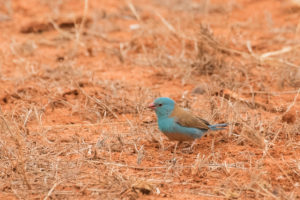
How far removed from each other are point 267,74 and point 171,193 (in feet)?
11.6

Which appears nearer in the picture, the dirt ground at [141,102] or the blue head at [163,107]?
the dirt ground at [141,102]

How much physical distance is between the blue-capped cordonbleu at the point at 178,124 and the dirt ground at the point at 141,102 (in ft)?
0.48

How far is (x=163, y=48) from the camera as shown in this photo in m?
7.84

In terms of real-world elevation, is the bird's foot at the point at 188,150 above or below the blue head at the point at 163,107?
below

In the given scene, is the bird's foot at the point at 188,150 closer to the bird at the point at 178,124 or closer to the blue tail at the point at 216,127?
the bird at the point at 178,124

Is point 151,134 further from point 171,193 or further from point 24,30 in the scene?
point 24,30

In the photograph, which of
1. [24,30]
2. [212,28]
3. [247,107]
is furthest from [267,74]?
[24,30]

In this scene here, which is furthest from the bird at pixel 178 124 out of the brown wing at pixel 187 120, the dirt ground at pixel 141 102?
the dirt ground at pixel 141 102

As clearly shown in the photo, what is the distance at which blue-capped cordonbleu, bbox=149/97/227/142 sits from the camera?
479cm

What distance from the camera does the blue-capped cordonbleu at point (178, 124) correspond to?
15.7 feet

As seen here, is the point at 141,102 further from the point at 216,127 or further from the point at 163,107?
the point at 216,127

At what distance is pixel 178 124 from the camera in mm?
4832

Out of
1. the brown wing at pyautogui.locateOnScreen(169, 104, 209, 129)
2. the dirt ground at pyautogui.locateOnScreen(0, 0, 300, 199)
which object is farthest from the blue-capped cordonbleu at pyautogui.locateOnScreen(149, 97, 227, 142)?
the dirt ground at pyautogui.locateOnScreen(0, 0, 300, 199)

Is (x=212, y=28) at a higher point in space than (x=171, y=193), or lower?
higher
